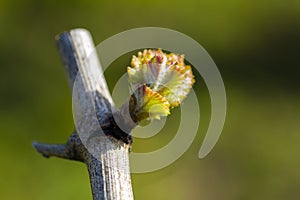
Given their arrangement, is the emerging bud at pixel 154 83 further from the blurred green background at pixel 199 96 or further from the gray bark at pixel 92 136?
the blurred green background at pixel 199 96

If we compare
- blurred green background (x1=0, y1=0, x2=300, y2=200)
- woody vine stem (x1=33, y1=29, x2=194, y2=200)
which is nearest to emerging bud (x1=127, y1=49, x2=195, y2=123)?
woody vine stem (x1=33, y1=29, x2=194, y2=200)

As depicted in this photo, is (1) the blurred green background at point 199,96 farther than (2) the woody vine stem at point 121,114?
Yes

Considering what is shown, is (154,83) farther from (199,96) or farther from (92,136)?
(199,96)

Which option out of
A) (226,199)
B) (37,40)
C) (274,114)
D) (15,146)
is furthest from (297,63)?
(15,146)

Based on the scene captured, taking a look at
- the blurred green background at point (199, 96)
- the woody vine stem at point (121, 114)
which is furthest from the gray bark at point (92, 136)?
the blurred green background at point (199, 96)

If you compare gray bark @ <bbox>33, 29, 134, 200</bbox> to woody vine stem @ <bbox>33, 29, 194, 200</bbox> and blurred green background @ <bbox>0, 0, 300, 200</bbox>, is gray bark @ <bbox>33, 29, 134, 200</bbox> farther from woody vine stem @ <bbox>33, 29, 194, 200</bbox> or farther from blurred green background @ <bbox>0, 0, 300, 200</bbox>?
blurred green background @ <bbox>0, 0, 300, 200</bbox>

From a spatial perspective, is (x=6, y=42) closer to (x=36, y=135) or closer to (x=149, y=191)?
(x=36, y=135)
